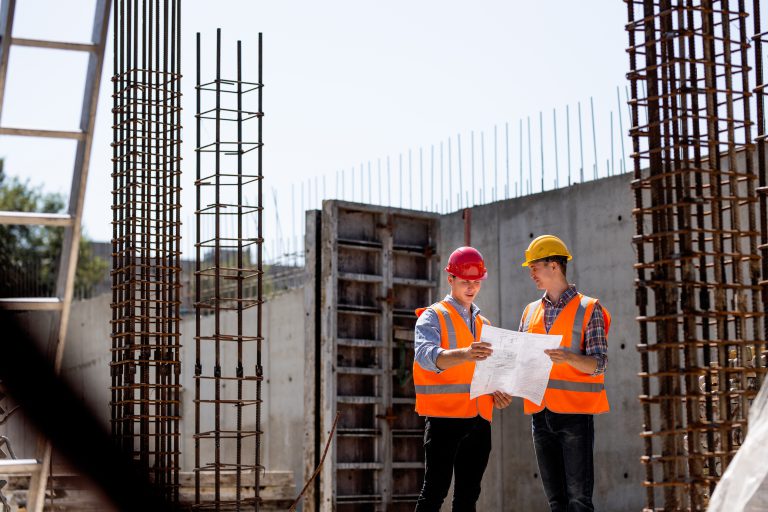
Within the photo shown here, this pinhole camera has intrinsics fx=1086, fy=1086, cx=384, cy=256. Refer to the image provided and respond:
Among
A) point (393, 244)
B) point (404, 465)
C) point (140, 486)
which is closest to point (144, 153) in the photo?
point (393, 244)

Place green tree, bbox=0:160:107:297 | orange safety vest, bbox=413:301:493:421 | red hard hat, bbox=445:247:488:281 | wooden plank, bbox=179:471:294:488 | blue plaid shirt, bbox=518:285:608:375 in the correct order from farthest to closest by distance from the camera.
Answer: green tree, bbox=0:160:107:297
wooden plank, bbox=179:471:294:488
red hard hat, bbox=445:247:488:281
orange safety vest, bbox=413:301:493:421
blue plaid shirt, bbox=518:285:608:375

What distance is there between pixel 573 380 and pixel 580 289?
4980 millimetres

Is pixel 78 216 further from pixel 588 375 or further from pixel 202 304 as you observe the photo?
pixel 202 304

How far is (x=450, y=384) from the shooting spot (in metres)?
6.57

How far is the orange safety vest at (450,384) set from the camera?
21.5 feet

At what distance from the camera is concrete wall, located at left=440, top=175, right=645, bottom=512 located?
34.7ft

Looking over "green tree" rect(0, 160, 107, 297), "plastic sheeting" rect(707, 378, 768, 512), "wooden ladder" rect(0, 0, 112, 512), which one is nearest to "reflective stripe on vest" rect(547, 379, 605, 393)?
"plastic sheeting" rect(707, 378, 768, 512)

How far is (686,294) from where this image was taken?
4738 millimetres

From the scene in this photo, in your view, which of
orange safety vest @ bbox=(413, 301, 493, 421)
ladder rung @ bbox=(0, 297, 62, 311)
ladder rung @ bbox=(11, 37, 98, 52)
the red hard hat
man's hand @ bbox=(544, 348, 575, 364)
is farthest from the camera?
the red hard hat

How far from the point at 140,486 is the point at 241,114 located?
6684 millimetres

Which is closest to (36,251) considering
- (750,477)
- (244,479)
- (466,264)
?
(244,479)

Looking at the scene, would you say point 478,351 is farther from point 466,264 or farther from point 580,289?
point 580,289

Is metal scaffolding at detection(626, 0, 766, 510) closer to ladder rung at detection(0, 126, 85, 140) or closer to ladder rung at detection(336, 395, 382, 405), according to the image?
ladder rung at detection(0, 126, 85, 140)

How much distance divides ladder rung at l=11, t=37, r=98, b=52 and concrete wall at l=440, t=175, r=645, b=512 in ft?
26.5
